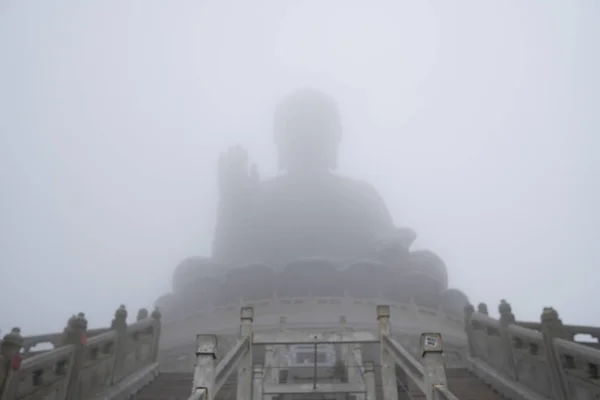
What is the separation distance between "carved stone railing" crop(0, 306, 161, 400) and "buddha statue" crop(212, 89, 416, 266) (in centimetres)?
1873

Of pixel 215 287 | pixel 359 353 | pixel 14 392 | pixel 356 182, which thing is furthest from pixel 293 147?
pixel 14 392

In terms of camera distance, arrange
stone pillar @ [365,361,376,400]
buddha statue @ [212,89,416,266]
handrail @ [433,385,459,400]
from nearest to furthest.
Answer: handrail @ [433,385,459,400] → stone pillar @ [365,361,376,400] → buddha statue @ [212,89,416,266]

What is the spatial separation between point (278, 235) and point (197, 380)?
2831 centimetres

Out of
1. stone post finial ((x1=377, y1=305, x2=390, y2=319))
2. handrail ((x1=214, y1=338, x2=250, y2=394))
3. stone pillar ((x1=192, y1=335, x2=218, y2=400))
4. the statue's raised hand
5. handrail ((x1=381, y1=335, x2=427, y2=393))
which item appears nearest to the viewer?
stone pillar ((x1=192, y1=335, x2=218, y2=400))

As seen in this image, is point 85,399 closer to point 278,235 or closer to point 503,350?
point 503,350

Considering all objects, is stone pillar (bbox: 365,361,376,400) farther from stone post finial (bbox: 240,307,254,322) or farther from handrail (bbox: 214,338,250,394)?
stone post finial (bbox: 240,307,254,322)

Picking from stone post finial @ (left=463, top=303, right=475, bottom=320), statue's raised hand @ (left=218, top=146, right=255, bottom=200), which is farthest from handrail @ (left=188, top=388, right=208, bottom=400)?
statue's raised hand @ (left=218, top=146, right=255, bottom=200)

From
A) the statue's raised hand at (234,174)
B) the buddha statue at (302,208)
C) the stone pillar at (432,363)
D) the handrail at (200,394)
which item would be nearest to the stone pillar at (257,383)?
the handrail at (200,394)

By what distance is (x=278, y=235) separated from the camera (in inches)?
1289

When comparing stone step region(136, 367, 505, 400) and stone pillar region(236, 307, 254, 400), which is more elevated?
stone pillar region(236, 307, 254, 400)

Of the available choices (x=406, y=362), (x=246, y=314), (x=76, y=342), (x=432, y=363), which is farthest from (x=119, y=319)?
(x=432, y=363)

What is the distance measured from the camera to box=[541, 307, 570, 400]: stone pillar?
7.45 metres

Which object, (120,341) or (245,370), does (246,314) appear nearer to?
(245,370)

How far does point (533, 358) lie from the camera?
8.22 m
